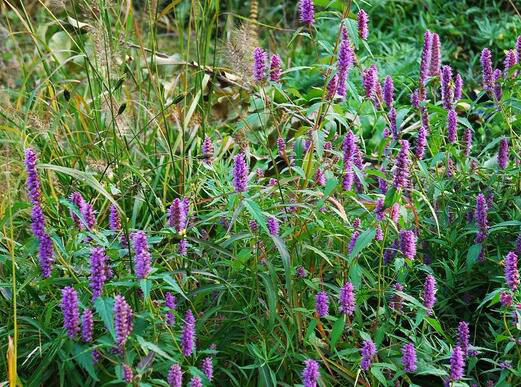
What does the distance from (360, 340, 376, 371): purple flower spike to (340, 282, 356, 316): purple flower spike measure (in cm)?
12

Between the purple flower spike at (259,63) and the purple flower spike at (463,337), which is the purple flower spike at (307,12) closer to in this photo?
the purple flower spike at (259,63)

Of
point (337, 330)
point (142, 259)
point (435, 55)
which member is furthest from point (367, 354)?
point (435, 55)

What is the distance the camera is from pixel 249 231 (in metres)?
2.83

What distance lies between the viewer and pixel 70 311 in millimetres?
2307

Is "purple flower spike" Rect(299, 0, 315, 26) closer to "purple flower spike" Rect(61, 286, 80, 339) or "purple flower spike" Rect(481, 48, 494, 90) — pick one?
"purple flower spike" Rect(481, 48, 494, 90)

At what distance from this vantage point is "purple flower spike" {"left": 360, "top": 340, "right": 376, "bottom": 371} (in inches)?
100

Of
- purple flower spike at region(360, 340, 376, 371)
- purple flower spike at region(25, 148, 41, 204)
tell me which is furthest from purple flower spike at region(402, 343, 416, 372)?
purple flower spike at region(25, 148, 41, 204)

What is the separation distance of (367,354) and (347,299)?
175mm

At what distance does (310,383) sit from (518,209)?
3.91 feet

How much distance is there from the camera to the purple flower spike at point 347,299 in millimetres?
2621

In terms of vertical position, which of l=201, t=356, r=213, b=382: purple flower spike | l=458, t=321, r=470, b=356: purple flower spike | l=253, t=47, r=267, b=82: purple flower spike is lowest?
l=201, t=356, r=213, b=382: purple flower spike

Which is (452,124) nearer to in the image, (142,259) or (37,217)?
(142,259)

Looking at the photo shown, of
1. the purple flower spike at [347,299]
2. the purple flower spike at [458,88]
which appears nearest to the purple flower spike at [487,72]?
the purple flower spike at [458,88]

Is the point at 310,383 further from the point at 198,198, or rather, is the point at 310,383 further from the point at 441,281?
the point at 198,198
